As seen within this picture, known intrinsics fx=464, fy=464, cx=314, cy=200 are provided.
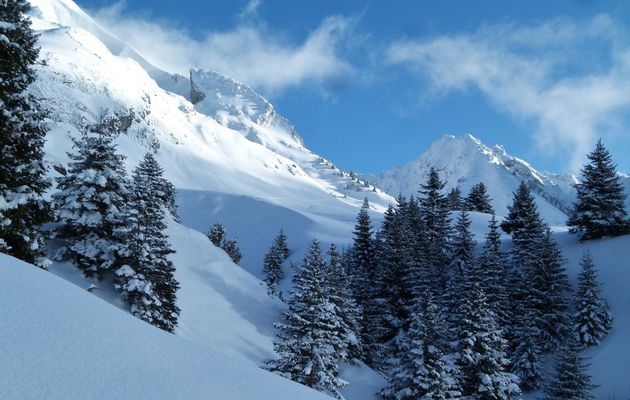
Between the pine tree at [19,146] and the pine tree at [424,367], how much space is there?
1642 centimetres

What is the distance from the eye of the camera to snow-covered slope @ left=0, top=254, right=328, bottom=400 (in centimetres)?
459

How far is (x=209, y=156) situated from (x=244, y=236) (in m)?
74.4

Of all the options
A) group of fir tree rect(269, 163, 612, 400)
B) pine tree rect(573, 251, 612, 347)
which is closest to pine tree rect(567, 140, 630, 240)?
group of fir tree rect(269, 163, 612, 400)

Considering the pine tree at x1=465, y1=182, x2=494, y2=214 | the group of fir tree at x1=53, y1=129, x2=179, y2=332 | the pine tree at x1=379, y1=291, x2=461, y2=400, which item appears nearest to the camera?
the pine tree at x1=379, y1=291, x2=461, y2=400

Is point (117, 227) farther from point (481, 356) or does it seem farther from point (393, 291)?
point (393, 291)

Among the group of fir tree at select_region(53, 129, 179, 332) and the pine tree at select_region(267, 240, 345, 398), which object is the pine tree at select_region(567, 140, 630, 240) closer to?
the pine tree at select_region(267, 240, 345, 398)

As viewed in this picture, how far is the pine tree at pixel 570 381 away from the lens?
961 inches

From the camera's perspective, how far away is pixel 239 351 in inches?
1085

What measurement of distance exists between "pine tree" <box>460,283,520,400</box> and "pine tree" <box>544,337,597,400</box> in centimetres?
318

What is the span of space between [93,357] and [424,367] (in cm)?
1936

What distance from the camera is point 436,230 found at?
48.8 meters

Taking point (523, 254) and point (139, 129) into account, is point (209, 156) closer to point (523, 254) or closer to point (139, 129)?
point (139, 129)

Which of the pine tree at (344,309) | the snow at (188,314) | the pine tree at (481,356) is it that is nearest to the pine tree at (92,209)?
the snow at (188,314)

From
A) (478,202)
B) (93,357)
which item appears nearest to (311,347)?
(93,357)
